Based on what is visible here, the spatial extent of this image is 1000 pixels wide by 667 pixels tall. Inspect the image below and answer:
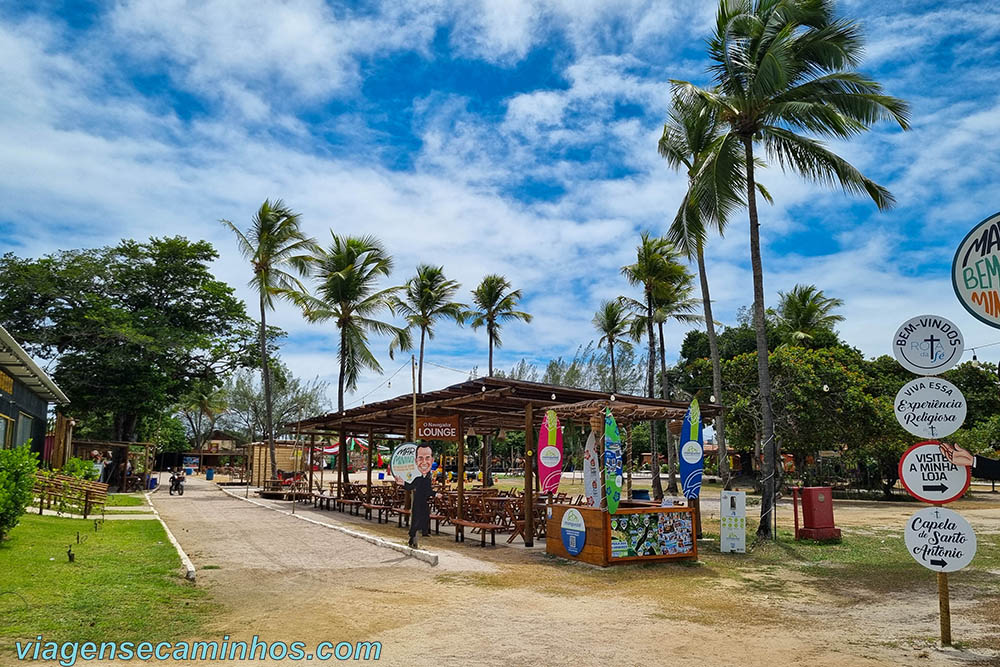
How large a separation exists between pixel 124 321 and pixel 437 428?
2091cm

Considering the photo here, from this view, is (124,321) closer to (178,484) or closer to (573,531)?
(178,484)

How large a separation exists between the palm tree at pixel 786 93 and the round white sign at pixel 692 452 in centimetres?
198

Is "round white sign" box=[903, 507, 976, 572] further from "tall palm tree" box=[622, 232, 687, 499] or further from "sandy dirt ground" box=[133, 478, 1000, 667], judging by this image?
"tall palm tree" box=[622, 232, 687, 499]

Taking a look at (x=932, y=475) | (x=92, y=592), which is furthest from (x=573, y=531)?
(x=92, y=592)

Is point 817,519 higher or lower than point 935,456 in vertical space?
lower

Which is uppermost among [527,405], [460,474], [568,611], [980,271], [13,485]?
[980,271]

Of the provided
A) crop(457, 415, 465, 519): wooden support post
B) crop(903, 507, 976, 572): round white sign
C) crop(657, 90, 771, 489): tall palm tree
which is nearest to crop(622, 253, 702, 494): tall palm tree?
crop(657, 90, 771, 489): tall palm tree

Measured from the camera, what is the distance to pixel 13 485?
9578mm

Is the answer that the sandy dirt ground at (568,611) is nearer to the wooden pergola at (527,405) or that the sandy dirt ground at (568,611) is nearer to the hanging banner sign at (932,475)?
the hanging banner sign at (932,475)

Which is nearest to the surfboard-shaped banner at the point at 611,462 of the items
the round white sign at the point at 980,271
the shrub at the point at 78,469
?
the round white sign at the point at 980,271

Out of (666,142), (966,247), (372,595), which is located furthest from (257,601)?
(666,142)

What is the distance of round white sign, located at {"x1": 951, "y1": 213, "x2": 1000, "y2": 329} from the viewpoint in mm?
5770

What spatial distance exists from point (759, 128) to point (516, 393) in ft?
25.3

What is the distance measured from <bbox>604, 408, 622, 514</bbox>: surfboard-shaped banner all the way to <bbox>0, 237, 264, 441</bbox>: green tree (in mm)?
24896
